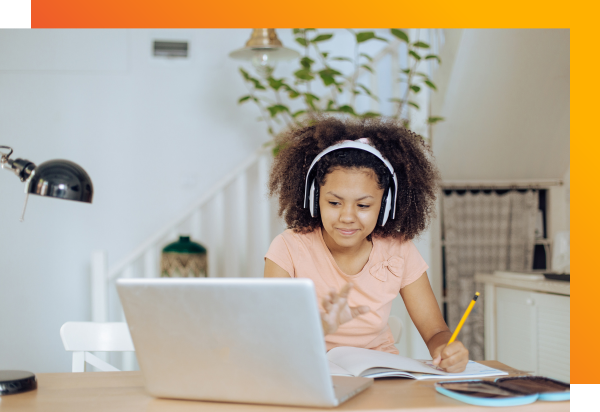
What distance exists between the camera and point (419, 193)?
149cm

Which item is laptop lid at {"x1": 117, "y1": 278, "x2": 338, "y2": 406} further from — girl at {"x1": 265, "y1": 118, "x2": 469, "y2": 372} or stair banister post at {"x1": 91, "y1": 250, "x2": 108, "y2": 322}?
stair banister post at {"x1": 91, "y1": 250, "x2": 108, "y2": 322}

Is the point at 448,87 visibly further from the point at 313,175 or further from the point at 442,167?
the point at 313,175

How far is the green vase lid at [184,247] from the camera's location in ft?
9.02

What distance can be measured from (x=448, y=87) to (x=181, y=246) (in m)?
1.52

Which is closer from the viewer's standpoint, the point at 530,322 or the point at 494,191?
the point at 530,322

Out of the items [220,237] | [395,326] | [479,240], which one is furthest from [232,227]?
[395,326]

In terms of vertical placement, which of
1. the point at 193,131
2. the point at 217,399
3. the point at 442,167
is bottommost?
the point at 217,399

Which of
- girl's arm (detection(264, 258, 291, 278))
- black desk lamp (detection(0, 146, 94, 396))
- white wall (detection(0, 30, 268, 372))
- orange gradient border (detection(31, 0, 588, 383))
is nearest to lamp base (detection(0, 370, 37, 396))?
black desk lamp (detection(0, 146, 94, 396))

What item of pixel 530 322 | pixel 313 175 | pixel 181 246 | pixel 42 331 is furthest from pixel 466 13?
pixel 42 331

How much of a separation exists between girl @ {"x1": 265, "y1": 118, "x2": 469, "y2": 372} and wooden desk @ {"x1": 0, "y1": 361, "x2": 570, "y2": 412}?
0.45 metres

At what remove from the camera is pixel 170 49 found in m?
3.40

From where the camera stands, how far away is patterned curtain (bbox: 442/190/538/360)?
3.32m

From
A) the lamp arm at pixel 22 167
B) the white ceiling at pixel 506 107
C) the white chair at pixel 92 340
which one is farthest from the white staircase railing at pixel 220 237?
the lamp arm at pixel 22 167

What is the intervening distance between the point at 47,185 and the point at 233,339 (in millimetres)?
415
